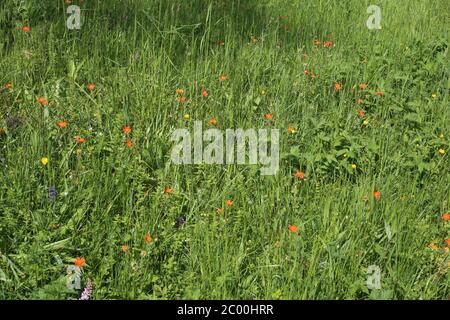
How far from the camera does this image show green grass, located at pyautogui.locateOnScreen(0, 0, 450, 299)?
229 cm

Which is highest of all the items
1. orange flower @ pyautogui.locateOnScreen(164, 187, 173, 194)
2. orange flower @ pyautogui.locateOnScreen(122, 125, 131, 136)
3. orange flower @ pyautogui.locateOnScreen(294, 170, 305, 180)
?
orange flower @ pyautogui.locateOnScreen(122, 125, 131, 136)

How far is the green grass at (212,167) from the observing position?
90.1 inches

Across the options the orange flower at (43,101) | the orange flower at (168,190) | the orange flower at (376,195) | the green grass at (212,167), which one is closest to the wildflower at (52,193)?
the green grass at (212,167)

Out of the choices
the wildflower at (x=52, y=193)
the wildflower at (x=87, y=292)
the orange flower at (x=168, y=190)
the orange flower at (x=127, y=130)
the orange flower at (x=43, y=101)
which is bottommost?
the wildflower at (x=87, y=292)

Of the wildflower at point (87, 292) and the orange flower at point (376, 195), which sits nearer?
the wildflower at point (87, 292)

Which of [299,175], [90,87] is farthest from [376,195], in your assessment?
[90,87]

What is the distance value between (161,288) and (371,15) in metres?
3.70

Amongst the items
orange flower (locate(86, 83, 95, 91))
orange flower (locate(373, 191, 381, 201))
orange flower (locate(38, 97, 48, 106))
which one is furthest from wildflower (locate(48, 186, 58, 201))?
orange flower (locate(373, 191, 381, 201))

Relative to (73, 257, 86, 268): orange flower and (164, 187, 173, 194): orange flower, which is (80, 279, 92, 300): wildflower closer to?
(73, 257, 86, 268): orange flower

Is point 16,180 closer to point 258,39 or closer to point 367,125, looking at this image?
point 367,125

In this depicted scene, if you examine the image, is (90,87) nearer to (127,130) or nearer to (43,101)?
(43,101)

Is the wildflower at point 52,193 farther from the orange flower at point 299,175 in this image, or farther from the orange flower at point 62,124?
the orange flower at point 299,175
